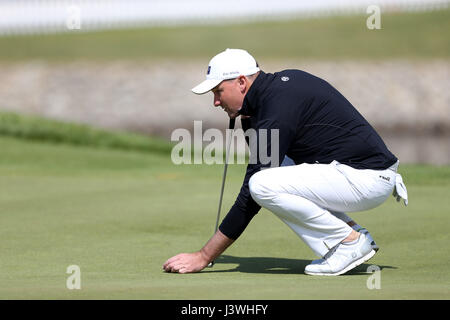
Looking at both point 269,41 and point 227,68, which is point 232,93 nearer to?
point 227,68

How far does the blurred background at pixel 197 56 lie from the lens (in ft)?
102

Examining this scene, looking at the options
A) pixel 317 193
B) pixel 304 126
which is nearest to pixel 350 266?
pixel 317 193

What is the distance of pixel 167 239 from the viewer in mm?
7238

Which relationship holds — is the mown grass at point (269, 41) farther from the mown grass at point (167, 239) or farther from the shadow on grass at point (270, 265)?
the shadow on grass at point (270, 265)

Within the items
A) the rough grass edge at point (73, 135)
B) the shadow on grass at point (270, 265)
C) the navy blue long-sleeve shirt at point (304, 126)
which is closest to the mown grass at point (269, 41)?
the rough grass edge at point (73, 135)

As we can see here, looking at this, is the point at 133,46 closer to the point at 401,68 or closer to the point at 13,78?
the point at 13,78

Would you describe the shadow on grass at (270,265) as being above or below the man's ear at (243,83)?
below

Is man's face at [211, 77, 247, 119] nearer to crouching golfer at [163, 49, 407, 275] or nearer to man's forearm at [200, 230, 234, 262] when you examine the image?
crouching golfer at [163, 49, 407, 275]

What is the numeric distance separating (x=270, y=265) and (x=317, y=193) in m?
0.74

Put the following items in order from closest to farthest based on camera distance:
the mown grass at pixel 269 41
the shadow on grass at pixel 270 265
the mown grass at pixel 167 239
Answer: the mown grass at pixel 167 239 → the shadow on grass at pixel 270 265 → the mown grass at pixel 269 41

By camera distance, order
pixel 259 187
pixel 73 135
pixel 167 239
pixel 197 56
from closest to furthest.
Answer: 1. pixel 259 187
2. pixel 167 239
3. pixel 73 135
4. pixel 197 56

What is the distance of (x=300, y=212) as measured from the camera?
5.59 m

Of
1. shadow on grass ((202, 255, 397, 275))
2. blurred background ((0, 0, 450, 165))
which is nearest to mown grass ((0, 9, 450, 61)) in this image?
blurred background ((0, 0, 450, 165))
